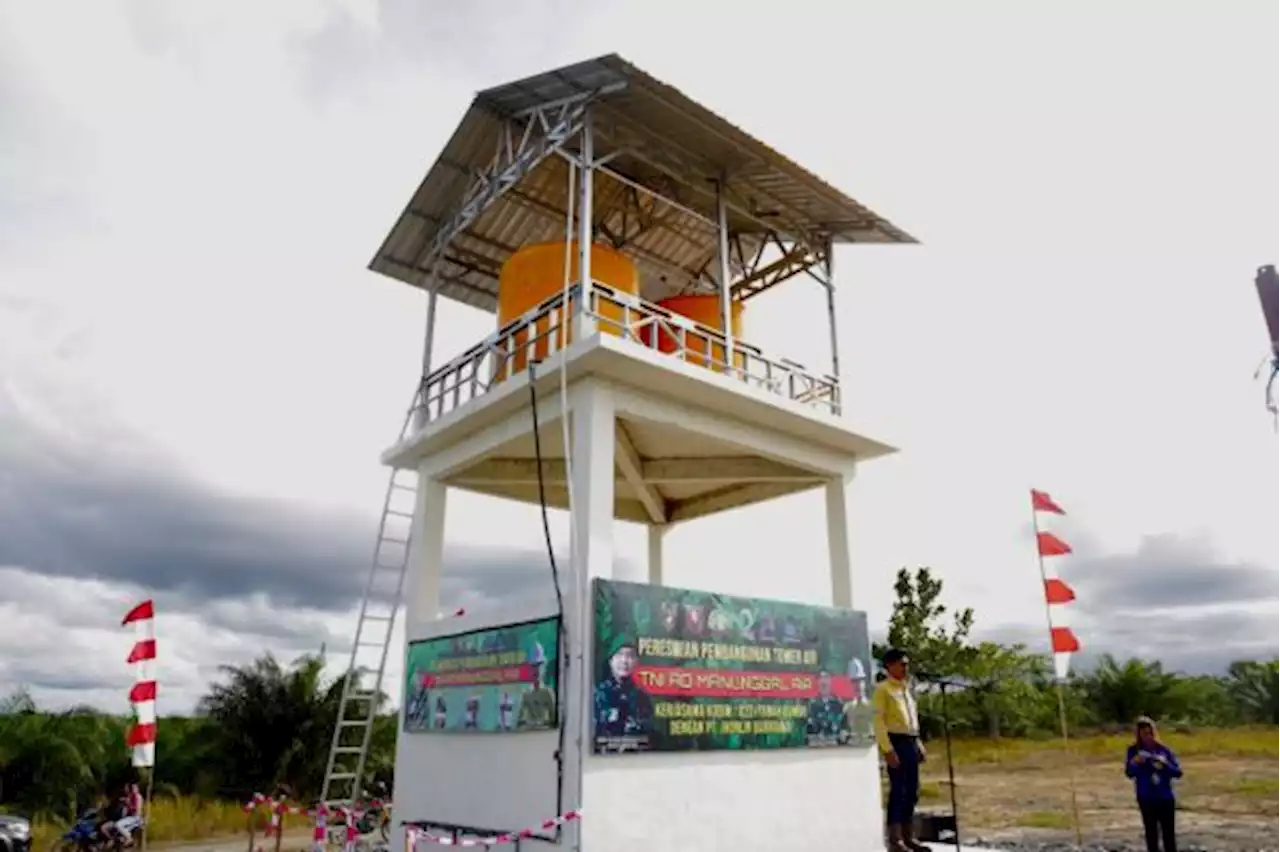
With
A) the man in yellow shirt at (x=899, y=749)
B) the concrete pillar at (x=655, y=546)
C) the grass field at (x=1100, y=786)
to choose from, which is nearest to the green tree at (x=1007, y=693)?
the grass field at (x=1100, y=786)

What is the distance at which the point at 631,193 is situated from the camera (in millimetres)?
12992

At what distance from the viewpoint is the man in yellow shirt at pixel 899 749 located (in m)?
8.96

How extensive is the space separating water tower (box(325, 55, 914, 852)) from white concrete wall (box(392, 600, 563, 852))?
1.4 inches

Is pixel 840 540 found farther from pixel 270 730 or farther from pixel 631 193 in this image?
pixel 270 730

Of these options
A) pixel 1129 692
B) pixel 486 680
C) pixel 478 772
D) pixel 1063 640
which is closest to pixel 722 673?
pixel 486 680

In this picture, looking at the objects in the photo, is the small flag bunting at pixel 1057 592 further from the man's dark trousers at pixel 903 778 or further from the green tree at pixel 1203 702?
the green tree at pixel 1203 702

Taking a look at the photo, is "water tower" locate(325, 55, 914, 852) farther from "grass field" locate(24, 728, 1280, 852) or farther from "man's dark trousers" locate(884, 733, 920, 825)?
"grass field" locate(24, 728, 1280, 852)

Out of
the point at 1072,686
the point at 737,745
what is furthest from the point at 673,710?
the point at 1072,686

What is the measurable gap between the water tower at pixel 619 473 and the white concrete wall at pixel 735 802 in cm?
2

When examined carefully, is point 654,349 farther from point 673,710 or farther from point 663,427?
point 673,710

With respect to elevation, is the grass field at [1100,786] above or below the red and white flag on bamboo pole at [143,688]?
below

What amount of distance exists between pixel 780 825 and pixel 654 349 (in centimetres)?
520

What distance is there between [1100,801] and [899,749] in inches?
539

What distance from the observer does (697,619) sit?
31.0ft
